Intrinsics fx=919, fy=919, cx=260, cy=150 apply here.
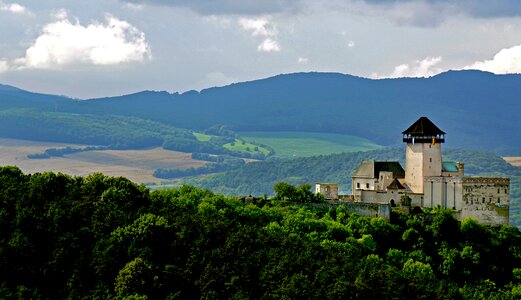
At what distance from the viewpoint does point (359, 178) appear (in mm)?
95750

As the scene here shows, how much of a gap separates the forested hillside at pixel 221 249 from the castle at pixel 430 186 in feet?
7.60

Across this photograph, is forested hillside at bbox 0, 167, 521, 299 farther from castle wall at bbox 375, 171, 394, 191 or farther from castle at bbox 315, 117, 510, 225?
castle wall at bbox 375, 171, 394, 191

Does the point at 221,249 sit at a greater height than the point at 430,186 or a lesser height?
lesser

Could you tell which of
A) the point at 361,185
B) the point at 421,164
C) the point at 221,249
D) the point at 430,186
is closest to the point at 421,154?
the point at 421,164

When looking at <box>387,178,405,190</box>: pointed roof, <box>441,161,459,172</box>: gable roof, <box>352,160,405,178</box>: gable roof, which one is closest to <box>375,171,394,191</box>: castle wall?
<box>352,160,405,178</box>: gable roof

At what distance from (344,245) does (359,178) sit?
17360mm

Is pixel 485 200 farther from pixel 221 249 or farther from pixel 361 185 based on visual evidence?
pixel 221 249

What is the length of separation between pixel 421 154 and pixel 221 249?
93.3 feet

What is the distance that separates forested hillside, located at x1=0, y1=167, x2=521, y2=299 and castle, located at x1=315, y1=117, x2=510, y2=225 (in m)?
2.32

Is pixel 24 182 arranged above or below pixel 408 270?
above

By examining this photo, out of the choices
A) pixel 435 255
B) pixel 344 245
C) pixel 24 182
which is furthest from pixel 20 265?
pixel 435 255

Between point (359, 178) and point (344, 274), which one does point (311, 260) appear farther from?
point (359, 178)

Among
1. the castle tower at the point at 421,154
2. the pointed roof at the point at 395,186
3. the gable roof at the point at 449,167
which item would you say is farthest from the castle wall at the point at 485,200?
the pointed roof at the point at 395,186

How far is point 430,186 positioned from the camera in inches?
3474
